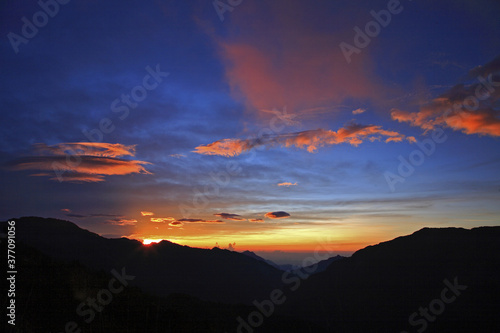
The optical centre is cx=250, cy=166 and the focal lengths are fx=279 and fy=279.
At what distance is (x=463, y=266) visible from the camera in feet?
418

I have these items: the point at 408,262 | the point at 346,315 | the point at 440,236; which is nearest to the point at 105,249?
the point at 346,315

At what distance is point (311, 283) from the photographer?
165 m

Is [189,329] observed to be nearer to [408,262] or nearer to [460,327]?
[460,327]
